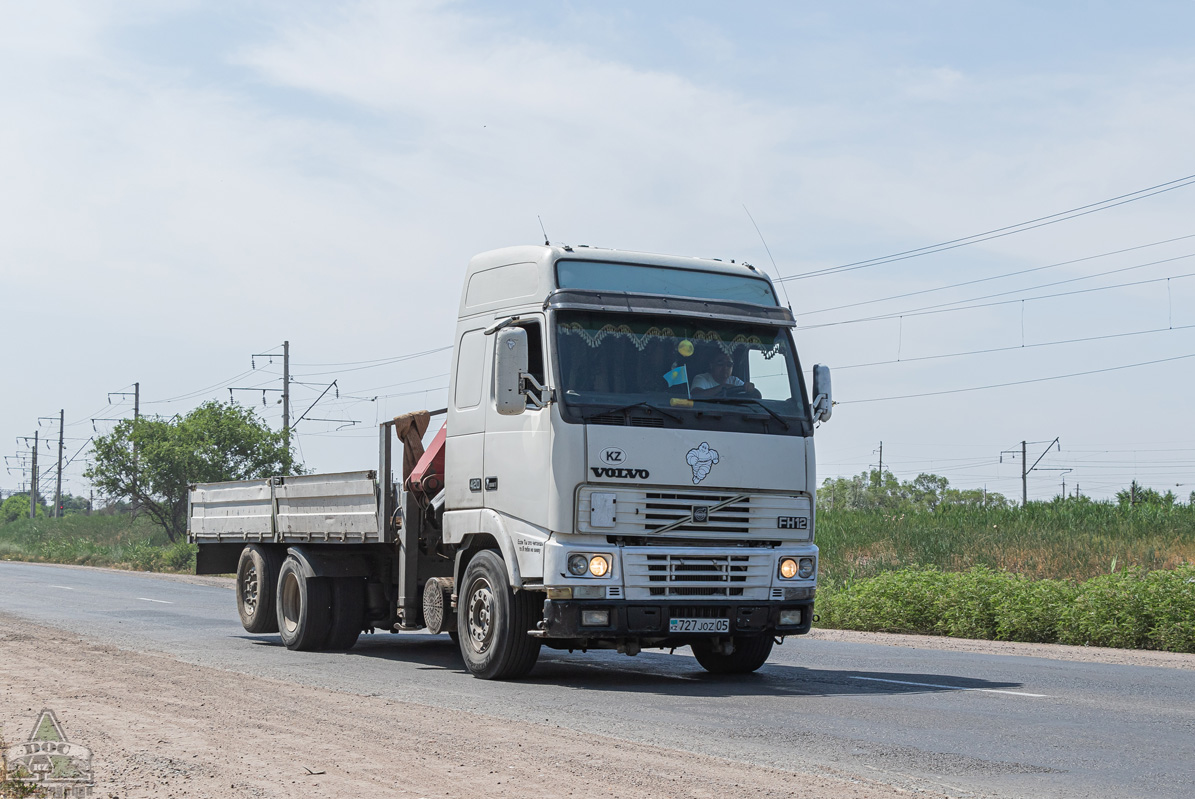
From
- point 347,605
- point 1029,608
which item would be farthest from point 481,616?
point 1029,608

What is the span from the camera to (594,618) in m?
10.8

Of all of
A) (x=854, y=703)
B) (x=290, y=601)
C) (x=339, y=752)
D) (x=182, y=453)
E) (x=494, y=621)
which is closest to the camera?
(x=339, y=752)

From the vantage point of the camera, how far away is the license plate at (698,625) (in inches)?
432

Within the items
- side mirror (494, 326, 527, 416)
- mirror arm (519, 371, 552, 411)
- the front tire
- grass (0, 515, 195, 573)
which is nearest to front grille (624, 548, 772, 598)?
the front tire

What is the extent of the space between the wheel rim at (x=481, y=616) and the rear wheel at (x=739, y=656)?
1921 millimetres

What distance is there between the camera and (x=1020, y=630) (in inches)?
727

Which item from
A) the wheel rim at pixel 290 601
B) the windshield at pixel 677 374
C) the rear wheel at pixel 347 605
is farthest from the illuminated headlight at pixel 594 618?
the wheel rim at pixel 290 601

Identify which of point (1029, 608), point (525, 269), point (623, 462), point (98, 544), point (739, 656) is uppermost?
point (525, 269)

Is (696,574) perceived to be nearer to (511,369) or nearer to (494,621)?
(494,621)

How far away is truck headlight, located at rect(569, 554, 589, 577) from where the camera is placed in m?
10.8

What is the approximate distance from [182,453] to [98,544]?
56.1 ft

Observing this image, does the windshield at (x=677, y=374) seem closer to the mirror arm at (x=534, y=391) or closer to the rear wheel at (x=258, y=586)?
the mirror arm at (x=534, y=391)

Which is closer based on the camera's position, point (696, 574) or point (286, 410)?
point (696, 574)

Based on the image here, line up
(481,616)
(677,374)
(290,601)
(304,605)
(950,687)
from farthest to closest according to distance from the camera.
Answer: (290,601), (304,605), (481,616), (950,687), (677,374)
